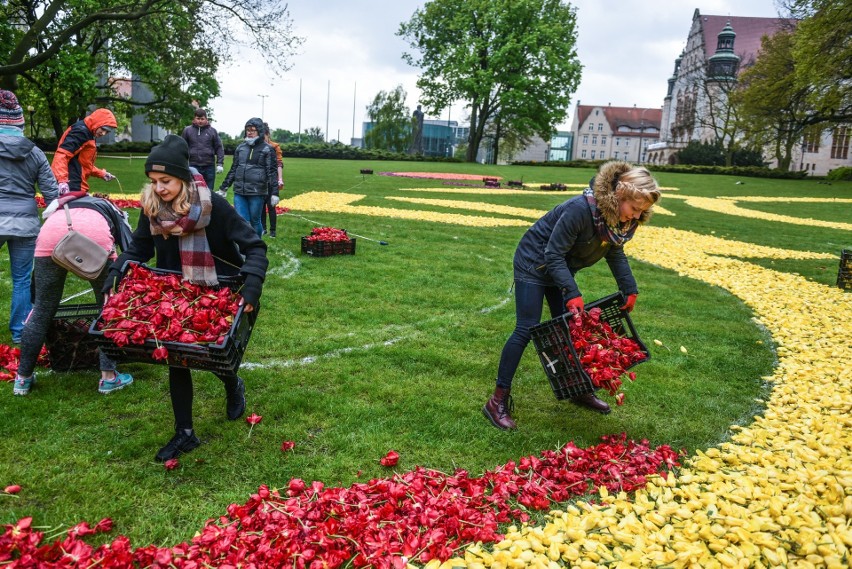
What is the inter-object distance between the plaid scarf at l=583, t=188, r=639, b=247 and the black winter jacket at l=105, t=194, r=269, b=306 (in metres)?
2.19

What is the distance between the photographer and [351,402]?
462cm

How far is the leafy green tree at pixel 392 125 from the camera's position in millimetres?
70500

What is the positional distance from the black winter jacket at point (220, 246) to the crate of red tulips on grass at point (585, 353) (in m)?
1.95

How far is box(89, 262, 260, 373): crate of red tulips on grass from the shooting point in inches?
128

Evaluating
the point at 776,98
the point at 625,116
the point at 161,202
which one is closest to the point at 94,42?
the point at 161,202

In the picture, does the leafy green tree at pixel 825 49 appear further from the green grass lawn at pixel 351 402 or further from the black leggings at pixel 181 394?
the black leggings at pixel 181 394

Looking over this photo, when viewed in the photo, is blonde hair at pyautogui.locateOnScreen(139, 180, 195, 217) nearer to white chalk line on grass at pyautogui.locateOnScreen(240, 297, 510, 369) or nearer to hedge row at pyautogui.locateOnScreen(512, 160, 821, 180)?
white chalk line on grass at pyautogui.locateOnScreen(240, 297, 510, 369)

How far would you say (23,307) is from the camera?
5.42 m

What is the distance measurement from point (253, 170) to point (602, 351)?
7.28 meters

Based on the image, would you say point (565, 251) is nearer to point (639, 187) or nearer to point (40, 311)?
point (639, 187)

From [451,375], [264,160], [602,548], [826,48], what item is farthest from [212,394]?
[826,48]

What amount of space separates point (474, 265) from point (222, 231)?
6.68 m

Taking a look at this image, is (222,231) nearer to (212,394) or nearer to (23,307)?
(212,394)

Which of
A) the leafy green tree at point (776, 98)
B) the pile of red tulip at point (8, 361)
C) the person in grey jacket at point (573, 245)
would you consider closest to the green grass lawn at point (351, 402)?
the pile of red tulip at point (8, 361)
